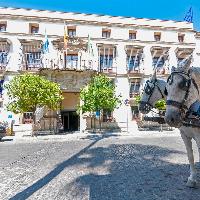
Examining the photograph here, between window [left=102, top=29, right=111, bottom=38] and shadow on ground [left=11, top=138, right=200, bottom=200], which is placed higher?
window [left=102, top=29, right=111, bottom=38]

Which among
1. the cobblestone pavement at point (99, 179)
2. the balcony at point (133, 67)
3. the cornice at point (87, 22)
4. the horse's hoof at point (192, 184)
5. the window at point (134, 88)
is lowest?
the cobblestone pavement at point (99, 179)

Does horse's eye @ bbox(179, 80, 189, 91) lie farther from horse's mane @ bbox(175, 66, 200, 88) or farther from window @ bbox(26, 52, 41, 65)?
window @ bbox(26, 52, 41, 65)

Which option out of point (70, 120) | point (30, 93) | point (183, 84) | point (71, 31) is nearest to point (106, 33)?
point (71, 31)

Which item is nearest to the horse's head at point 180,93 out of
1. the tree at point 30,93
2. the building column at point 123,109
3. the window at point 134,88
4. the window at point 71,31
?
the tree at point 30,93

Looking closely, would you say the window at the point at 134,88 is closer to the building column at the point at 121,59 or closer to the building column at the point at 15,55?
the building column at the point at 121,59

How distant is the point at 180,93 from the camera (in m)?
4.25

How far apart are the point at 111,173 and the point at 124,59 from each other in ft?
97.7

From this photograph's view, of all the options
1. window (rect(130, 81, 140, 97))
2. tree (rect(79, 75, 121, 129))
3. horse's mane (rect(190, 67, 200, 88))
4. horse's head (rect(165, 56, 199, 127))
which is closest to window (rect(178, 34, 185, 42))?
window (rect(130, 81, 140, 97))

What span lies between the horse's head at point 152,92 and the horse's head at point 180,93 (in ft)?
10.7

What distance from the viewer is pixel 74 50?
116 feet

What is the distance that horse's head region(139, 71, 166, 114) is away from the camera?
25.3 ft

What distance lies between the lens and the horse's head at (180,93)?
4.11m

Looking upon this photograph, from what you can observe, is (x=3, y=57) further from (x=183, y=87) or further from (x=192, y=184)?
(x=183, y=87)

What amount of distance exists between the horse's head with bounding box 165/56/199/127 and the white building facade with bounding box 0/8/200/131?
2854 cm
